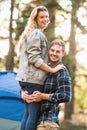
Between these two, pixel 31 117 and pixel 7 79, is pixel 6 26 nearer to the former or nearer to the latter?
pixel 7 79

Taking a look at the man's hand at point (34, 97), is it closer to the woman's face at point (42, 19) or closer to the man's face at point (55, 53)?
the man's face at point (55, 53)

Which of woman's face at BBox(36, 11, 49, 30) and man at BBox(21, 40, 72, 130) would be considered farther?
woman's face at BBox(36, 11, 49, 30)

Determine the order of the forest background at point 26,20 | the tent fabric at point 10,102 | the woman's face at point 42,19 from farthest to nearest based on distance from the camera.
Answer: the forest background at point 26,20 → the tent fabric at point 10,102 → the woman's face at point 42,19

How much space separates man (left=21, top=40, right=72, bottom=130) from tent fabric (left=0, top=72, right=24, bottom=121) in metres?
2.00

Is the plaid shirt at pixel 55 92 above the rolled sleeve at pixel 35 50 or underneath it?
underneath

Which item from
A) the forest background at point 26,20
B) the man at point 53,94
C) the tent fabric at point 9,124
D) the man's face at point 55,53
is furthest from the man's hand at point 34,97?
the forest background at point 26,20

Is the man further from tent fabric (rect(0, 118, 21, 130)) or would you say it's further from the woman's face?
tent fabric (rect(0, 118, 21, 130))

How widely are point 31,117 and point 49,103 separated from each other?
0.18m

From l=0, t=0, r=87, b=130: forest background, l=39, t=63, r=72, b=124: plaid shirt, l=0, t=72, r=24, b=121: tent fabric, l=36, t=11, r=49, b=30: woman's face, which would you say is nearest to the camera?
l=39, t=63, r=72, b=124: plaid shirt

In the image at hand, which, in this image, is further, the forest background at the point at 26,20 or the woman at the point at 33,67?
the forest background at the point at 26,20

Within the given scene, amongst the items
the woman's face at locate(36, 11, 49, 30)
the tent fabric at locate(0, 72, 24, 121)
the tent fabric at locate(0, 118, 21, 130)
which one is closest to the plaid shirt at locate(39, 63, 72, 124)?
the woman's face at locate(36, 11, 49, 30)

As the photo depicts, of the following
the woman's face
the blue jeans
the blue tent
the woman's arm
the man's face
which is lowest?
the blue tent

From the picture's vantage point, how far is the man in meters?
3.02

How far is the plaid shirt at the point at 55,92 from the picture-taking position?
9.89 ft
